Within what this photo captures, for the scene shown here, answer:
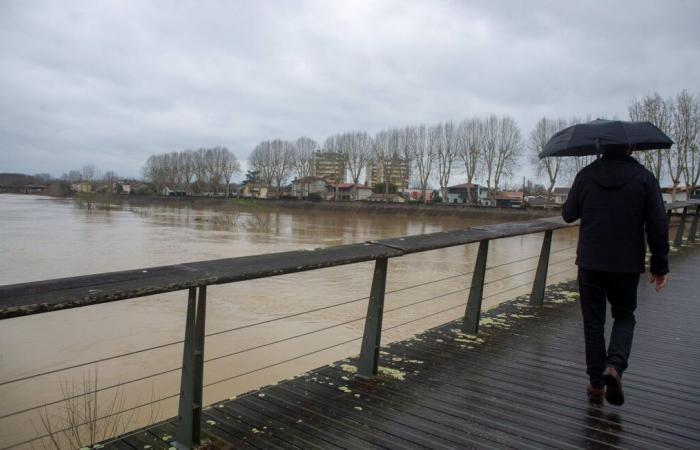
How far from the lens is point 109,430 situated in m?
4.95

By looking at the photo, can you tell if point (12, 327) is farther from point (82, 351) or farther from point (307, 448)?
point (307, 448)

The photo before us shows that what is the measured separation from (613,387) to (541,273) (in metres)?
2.66

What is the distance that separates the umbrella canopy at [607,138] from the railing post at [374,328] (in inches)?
56.0

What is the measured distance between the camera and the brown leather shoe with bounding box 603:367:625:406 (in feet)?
9.43

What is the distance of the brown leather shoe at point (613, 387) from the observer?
2.88 m

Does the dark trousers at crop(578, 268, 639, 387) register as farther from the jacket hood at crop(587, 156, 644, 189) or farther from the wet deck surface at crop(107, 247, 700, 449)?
the jacket hood at crop(587, 156, 644, 189)

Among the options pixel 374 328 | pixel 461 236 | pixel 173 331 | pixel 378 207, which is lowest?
pixel 173 331

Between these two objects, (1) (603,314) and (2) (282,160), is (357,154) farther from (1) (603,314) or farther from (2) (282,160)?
(1) (603,314)

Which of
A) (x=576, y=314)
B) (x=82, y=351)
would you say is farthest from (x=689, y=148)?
(x=82, y=351)

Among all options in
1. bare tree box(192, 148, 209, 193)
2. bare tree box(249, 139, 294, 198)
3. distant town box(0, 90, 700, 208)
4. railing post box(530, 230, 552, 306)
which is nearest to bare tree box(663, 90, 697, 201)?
distant town box(0, 90, 700, 208)

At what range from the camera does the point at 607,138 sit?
9.89 feet

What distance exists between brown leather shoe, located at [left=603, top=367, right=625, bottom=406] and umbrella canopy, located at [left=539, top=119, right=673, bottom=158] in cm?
131

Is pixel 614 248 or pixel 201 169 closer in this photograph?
pixel 614 248

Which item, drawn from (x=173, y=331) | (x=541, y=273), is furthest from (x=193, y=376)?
(x=173, y=331)
